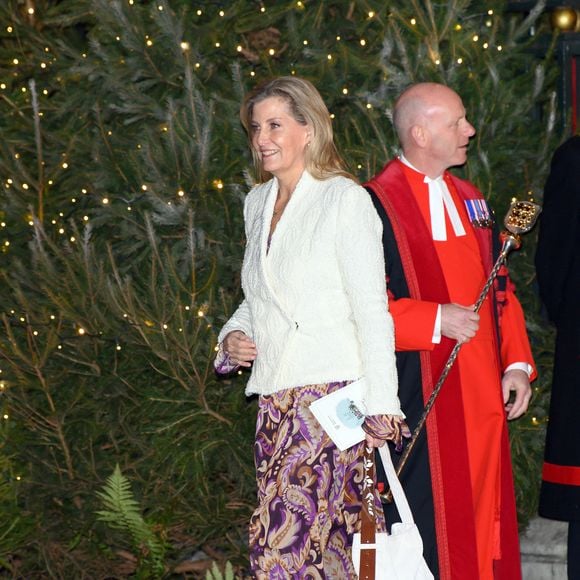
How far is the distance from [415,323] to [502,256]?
1.56ft

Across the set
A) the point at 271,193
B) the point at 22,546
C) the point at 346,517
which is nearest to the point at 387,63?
the point at 271,193

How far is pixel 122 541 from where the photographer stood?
6492 millimetres

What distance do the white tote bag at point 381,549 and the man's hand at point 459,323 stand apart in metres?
0.61

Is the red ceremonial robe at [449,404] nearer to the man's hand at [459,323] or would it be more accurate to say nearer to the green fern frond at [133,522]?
the man's hand at [459,323]

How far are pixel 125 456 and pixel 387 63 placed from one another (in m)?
2.28

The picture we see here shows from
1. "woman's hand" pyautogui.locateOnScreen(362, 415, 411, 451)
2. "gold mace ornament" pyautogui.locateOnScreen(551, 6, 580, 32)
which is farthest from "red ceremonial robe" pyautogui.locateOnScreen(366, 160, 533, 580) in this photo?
"gold mace ornament" pyautogui.locateOnScreen(551, 6, 580, 32)

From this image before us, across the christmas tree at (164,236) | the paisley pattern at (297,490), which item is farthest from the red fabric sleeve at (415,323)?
the christmas tree at (164,236)

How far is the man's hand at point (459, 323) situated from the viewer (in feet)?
16.8

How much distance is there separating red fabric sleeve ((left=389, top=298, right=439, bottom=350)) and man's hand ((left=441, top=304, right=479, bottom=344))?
45mm

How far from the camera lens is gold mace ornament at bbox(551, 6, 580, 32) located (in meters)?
7.12

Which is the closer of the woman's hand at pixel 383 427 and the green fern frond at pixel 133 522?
the woman's hand at pixel 383 427

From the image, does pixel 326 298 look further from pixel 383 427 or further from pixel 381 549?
pixel 381 549

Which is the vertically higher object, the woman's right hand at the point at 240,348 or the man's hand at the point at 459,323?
the man's hand at the point at 459,323

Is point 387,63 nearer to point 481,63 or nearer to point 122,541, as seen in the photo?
point 481,63
